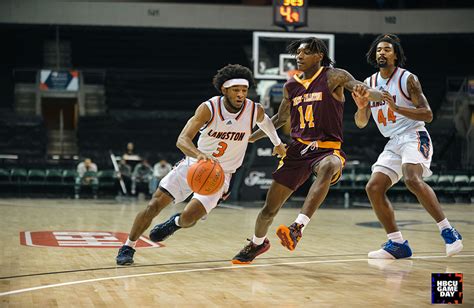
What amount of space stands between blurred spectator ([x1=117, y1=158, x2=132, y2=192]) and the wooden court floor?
33.0ft

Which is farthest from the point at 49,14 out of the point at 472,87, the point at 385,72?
the point at 385,72

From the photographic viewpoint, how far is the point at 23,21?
25.9 metres

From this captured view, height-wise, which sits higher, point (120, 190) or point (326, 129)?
point (326, 129)

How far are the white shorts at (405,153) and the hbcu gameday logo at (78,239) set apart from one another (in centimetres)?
271

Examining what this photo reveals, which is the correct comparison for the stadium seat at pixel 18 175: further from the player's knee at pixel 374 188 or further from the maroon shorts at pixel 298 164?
the maroon shorts at pixel 298 164

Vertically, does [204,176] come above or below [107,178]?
above

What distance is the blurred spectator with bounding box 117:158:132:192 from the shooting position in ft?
68.5

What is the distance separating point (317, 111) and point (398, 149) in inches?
44.3

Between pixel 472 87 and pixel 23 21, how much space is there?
16.0m

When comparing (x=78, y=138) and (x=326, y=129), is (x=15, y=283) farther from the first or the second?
(x=78, y=138)

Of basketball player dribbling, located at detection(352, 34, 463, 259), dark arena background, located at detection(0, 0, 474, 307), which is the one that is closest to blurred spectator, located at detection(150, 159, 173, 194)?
dark arena background, located at detection(0, 0, 474, 307)

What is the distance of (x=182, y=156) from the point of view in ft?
78.4

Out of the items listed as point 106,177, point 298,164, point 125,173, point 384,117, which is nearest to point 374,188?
point 384,117

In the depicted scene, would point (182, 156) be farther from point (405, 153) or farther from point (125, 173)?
point (405, 153)
